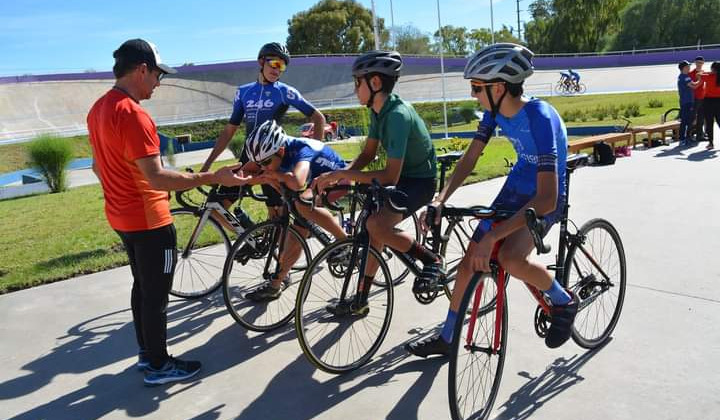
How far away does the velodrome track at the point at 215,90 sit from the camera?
150ft

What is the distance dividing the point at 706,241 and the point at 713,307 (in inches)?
76.3

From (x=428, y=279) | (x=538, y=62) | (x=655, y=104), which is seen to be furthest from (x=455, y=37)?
(x=428, y=279)

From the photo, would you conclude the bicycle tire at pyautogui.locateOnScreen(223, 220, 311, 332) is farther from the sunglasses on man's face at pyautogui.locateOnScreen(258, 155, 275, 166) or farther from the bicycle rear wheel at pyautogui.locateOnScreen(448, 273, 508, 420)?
the bicycle rear wheel at pyautogui.locateOnScreen(448, 273, 508, 420)

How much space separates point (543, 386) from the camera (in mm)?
3686

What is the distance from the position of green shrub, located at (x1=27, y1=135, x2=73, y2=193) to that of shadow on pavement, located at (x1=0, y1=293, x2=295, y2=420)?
45.7 feet

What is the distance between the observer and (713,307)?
4.67m

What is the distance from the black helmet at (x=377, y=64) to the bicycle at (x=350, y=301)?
0.82 metres

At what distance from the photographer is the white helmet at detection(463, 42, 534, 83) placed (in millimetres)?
3299

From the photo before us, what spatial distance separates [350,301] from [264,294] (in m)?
1.30

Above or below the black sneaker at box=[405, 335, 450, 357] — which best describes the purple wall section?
above

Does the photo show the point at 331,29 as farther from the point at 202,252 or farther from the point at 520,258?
the point at 520,258

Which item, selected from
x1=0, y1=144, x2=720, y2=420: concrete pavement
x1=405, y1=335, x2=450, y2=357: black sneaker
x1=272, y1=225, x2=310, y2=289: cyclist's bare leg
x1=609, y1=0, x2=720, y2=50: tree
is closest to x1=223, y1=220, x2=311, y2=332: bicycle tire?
x1=272, y1=225, x2=310, y2=289: cyclist's bare leg

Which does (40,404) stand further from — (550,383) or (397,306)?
(550,383)

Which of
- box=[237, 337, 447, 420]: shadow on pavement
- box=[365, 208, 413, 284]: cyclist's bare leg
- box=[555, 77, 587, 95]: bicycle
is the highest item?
box=[555, 77, 587, 95]: bicycle
